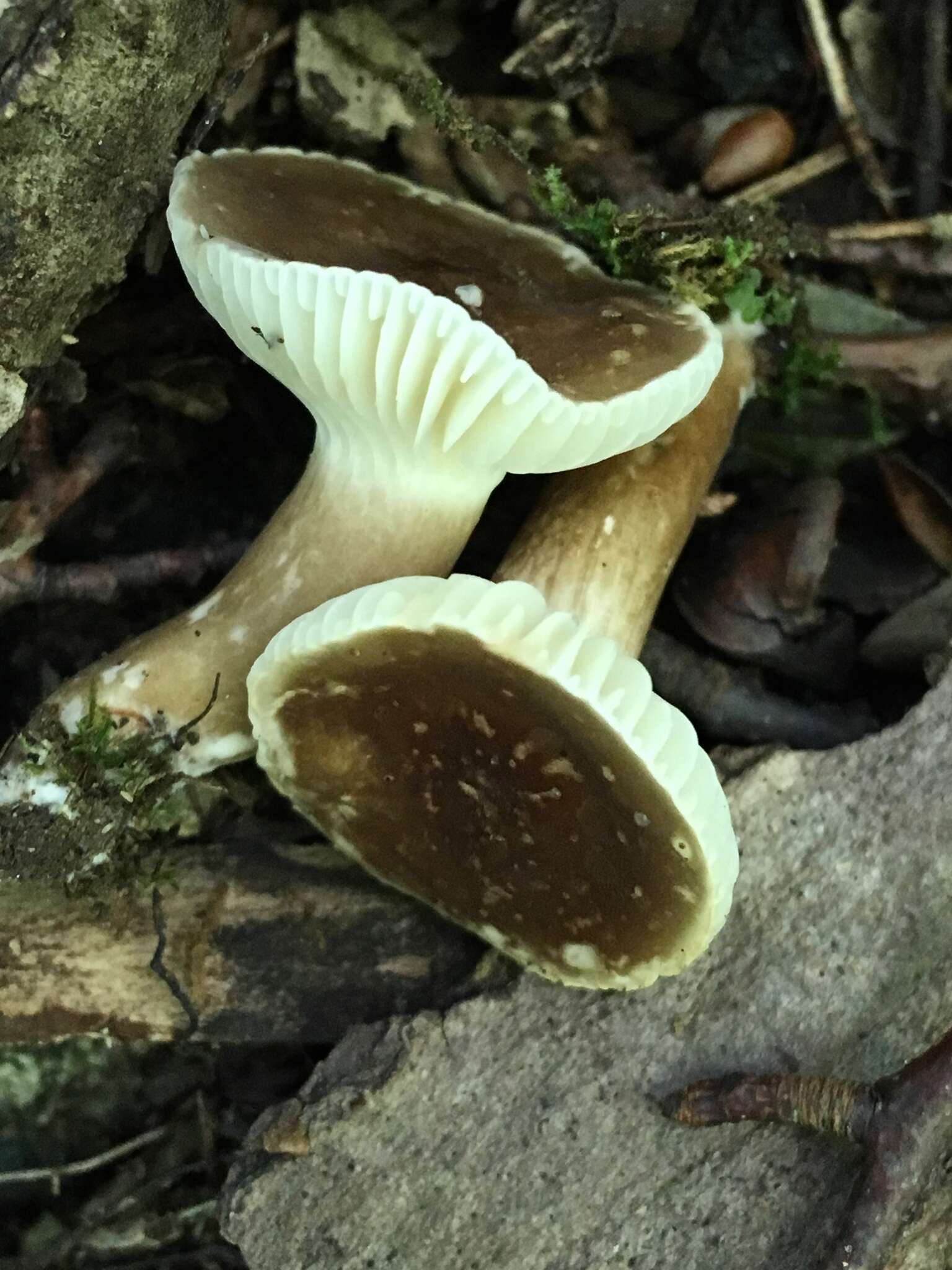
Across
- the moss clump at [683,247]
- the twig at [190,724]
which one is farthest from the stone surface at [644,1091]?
the moss clump at [683,247]

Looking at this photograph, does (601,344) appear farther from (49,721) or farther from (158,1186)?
(158,1186)

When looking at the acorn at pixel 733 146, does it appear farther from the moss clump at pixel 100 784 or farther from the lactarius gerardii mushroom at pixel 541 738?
the moss clump at pixel 100 784

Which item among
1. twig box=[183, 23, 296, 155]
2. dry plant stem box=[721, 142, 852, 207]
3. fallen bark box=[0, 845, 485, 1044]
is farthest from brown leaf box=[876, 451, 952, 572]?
twig box=[183, 23, 296, 155]

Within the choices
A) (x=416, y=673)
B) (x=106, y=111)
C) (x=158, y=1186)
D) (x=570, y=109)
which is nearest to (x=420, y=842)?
(x=416, y=673)

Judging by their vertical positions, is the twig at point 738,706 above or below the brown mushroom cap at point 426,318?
below

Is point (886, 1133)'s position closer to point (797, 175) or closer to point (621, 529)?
point (621, 529)
